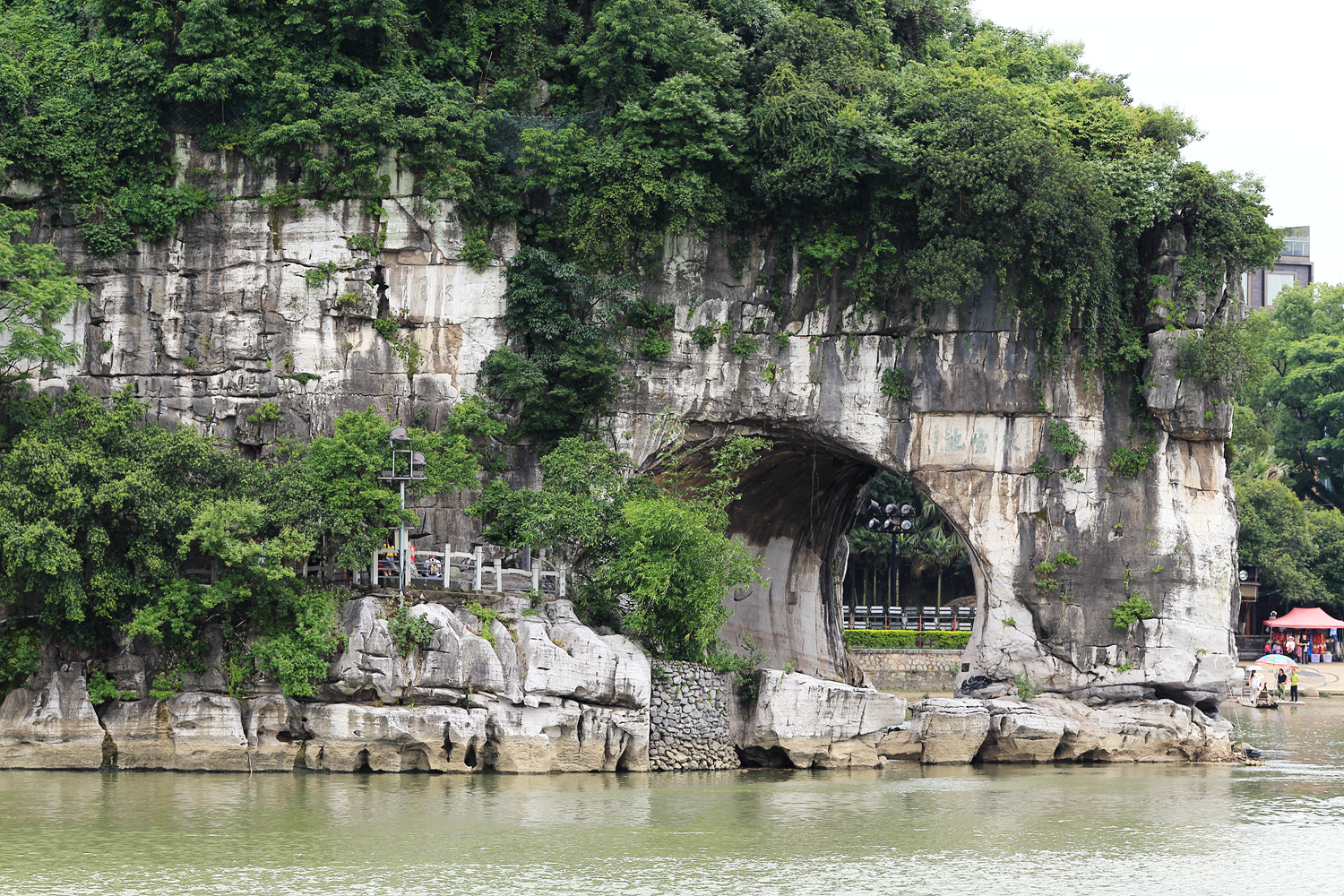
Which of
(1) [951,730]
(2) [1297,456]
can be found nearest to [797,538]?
(1) [951,730]

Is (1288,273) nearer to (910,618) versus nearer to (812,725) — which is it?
(910,618)

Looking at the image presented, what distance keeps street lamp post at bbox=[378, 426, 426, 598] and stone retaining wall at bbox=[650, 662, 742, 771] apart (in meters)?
4.05

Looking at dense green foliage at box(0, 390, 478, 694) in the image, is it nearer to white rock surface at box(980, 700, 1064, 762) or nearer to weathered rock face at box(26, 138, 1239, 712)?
weathered rock face at box(26, 138, 1239, 712)

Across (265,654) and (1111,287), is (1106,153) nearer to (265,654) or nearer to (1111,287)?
(1111,287)

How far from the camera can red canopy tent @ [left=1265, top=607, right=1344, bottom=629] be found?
43.1 meters

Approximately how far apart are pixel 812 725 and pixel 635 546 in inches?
154

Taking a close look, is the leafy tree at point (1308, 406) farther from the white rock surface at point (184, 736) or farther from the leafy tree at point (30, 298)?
the leafy tree at point (30, 298)

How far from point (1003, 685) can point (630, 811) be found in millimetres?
9664

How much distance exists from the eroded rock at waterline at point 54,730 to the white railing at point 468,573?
170 inches

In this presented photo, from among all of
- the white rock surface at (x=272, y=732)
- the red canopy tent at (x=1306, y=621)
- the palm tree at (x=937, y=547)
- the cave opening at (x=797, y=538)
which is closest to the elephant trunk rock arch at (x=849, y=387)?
the cave opening at (x=797, y=538)

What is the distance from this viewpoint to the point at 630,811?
17.5m

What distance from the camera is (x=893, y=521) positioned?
38.6m

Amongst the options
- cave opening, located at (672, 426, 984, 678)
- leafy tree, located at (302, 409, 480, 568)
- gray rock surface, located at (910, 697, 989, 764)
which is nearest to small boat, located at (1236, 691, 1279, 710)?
cave opening, located at (672, 426, 984, 678)

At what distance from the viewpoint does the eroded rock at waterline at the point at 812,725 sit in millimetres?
22453
